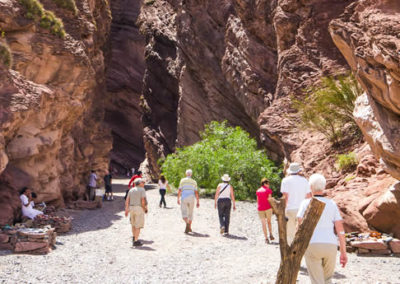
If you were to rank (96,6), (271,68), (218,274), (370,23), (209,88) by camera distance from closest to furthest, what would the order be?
(218,274) → (370,23) → (271,68) → (96,6) → (209,88)

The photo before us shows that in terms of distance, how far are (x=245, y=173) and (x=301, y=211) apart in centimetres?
1751

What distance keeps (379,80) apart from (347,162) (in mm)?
4829

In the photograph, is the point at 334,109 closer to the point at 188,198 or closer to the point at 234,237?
the point at 234,237

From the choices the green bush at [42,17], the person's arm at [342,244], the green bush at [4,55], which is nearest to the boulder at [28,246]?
the green bush at [4,55]

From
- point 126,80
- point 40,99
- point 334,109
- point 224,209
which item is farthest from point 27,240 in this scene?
point 126,80

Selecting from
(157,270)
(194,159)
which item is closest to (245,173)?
(194,159)

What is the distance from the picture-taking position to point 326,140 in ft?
55.1

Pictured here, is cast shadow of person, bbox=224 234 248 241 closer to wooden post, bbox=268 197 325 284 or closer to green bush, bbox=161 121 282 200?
wooden post, bbox=268 197 325 284

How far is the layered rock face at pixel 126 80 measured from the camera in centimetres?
5253

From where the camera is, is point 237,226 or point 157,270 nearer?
point 157,270

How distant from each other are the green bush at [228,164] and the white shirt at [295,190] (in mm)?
13788

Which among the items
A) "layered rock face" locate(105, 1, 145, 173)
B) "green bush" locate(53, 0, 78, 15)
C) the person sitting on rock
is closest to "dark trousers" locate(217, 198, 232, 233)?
the person sitting on rock

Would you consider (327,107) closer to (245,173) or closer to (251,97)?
(245,173)

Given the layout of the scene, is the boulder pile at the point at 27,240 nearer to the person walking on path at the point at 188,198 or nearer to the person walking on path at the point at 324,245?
the person walking on path at the point at 188,198
